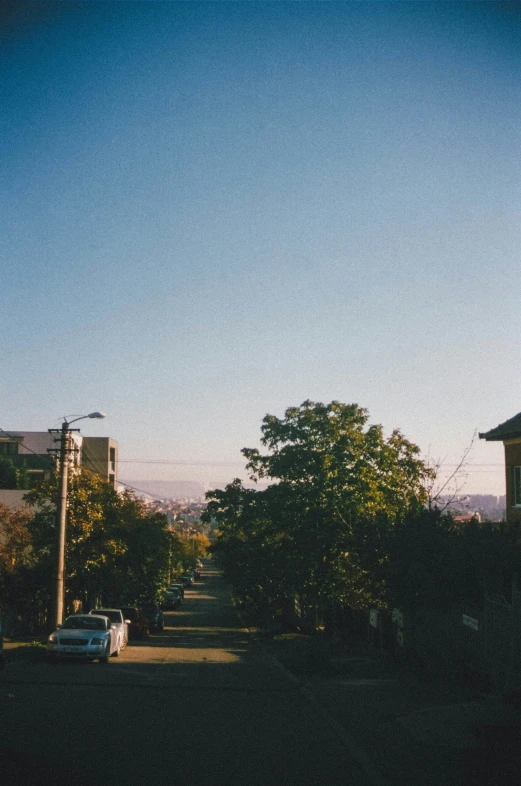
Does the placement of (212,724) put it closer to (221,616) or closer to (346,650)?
(346,650)

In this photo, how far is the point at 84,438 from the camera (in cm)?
8219

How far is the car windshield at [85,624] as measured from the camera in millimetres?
23328

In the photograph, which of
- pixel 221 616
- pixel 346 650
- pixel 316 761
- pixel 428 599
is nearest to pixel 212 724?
pixel 316 761

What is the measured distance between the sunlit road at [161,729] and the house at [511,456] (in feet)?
28.5

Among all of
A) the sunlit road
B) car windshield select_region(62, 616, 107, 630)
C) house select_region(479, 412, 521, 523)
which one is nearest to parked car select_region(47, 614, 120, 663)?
car windshield select_region(62, 616, 107, 630)

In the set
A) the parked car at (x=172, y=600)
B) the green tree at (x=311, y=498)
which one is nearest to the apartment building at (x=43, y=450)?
the parked car at (x=172, y=600)

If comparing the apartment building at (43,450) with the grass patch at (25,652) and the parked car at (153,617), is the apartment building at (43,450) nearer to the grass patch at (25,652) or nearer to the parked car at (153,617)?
the parked car at (153,617)

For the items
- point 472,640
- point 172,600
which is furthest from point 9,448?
point 472,640

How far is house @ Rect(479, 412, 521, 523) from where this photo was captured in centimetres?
2356

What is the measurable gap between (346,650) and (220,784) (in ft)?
60.9

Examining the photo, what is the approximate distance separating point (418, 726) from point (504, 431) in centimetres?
1405

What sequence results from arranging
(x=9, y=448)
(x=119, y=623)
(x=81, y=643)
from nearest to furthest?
1. (x=81, y=643)
2. (x=119, y=623)
3. (x=9, y=448)

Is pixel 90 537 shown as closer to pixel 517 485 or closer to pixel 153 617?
pixel 153 617

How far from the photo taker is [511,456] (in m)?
24.3
